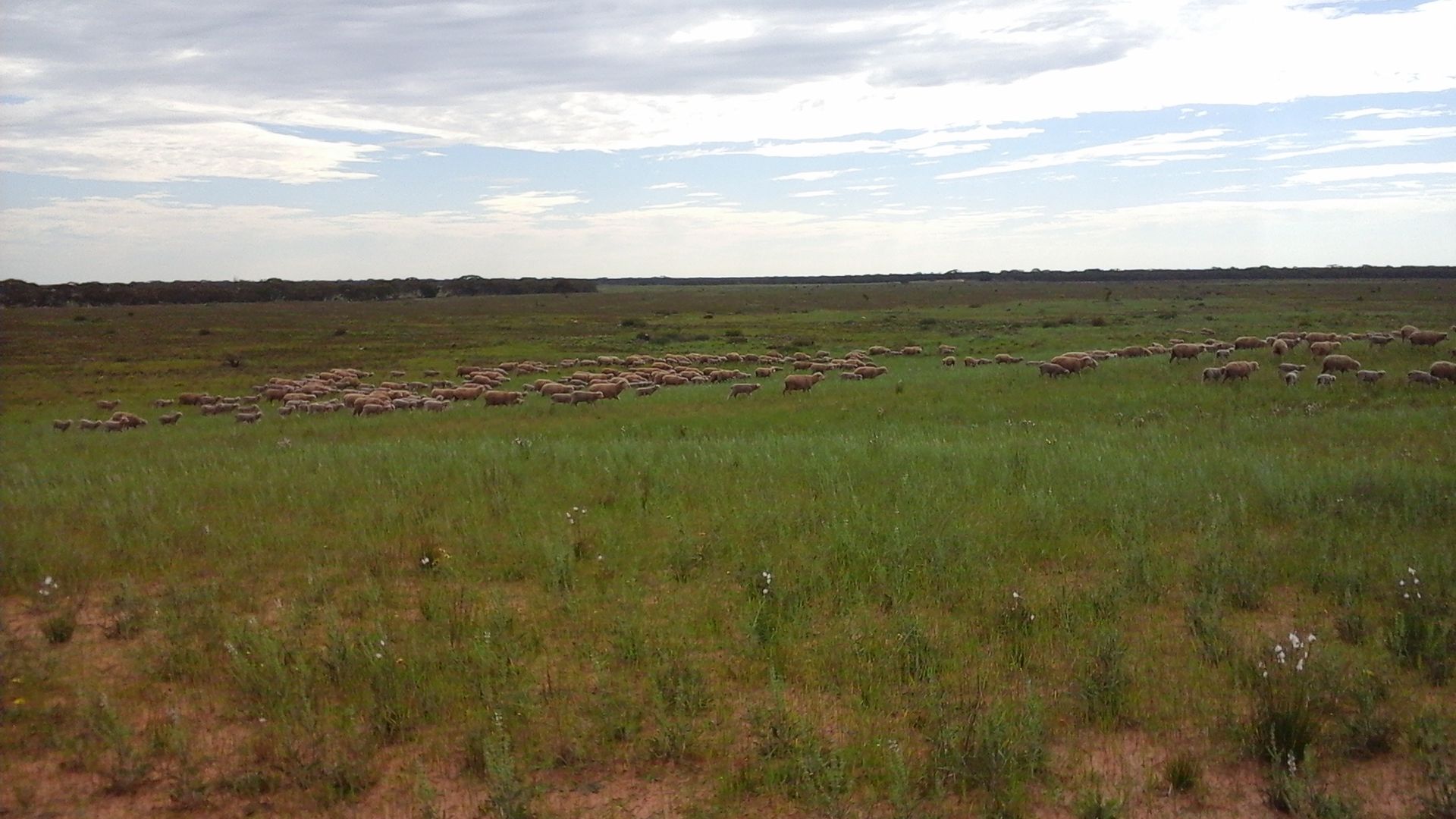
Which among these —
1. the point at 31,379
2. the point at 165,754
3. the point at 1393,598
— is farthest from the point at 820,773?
the point at 31,379

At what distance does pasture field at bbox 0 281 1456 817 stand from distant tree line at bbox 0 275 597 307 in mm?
110282

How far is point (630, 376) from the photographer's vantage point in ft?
100

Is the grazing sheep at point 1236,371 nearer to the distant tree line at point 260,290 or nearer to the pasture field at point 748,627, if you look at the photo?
the pasture field at point 748,627

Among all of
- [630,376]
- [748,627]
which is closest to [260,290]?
[630,376]

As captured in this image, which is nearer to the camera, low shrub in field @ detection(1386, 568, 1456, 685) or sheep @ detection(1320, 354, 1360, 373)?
low shrub in field @ detection(1386, 568, 1456, 685)

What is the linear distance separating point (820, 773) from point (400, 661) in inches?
120

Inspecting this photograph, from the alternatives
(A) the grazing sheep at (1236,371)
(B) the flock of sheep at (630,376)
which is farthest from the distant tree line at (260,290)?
(A) the grazing sheep at (1236,371)

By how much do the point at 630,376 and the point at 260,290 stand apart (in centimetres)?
11625

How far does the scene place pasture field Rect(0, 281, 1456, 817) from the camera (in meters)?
5.05

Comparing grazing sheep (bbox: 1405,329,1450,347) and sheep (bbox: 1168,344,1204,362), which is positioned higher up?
grazing sheep (bbox: 1405,329,1450,347)

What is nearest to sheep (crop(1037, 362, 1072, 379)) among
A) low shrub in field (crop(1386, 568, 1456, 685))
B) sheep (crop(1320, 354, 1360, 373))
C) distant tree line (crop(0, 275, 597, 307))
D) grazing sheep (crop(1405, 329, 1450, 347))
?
sheep (crop(1320, 354, 1360, 373))

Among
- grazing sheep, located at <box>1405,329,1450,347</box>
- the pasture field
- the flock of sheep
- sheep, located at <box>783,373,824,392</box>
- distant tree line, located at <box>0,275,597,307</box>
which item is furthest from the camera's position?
distant tree line, located at <box>0,275,597,307</box>

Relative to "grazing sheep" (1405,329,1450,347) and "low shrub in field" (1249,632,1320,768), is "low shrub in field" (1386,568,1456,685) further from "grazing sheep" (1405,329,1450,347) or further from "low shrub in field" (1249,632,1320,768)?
"grazing sheep" (1405,329,1450,347)

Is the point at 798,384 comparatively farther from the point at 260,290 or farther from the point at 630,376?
the point at 260,290
